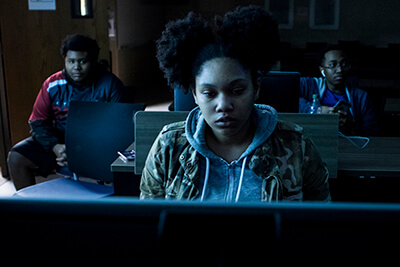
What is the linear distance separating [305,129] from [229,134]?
0.68m

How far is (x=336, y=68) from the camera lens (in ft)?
9.51

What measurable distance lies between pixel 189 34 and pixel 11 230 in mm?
905

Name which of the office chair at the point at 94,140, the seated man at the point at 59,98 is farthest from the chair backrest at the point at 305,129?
the seated man at the point at 59,98

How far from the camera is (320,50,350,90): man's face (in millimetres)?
2883

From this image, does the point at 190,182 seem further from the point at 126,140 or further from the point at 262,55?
the point at 126,140

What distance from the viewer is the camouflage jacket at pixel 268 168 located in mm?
1278

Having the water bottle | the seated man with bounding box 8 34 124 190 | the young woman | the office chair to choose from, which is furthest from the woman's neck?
the seated man with bounding box 8 34 124 190

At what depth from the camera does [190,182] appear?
128 centimetres

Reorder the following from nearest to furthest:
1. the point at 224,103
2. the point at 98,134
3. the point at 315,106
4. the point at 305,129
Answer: the point at 224,103
the point at 305,129
the point at 98,134
the point at 315,106

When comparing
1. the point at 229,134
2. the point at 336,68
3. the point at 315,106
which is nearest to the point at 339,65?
the point at 336,68

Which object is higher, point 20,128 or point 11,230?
point 11,230

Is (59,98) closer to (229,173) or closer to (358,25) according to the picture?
(229,173)

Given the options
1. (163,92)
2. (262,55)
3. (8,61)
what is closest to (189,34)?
(262,55)

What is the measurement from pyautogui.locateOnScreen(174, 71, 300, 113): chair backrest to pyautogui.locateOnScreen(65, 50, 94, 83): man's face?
1.17 meters
